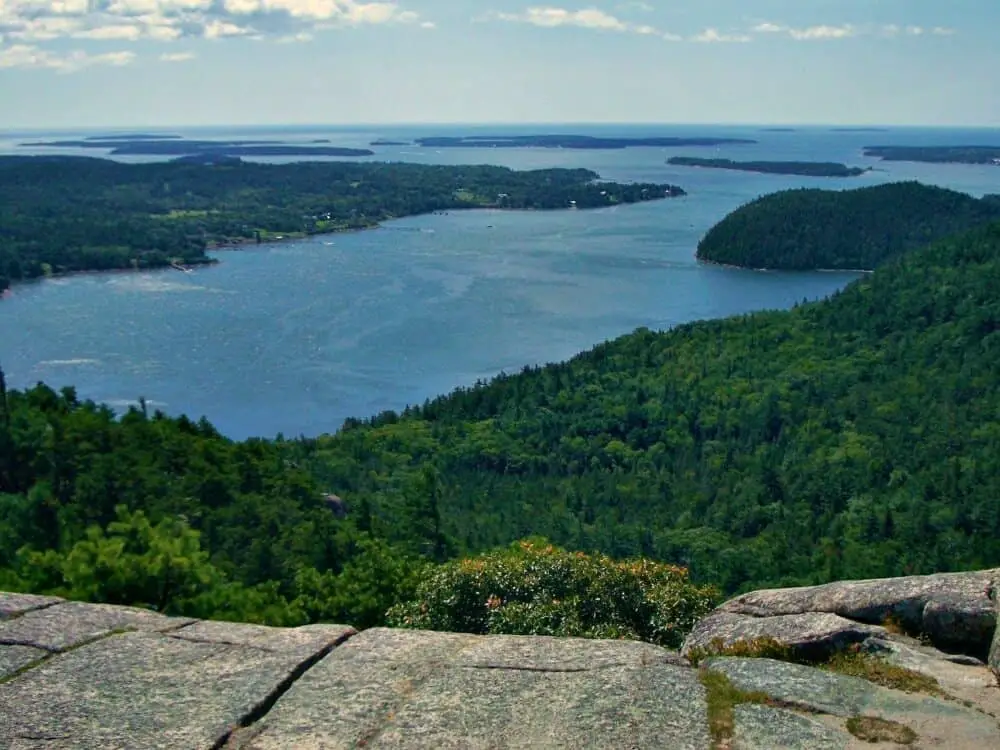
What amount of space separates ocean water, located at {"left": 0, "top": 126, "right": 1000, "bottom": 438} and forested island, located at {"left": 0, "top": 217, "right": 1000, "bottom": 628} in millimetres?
9195

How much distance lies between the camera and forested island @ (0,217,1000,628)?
1748 cm

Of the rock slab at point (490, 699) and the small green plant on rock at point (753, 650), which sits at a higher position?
the rock slab at point (490, 699)

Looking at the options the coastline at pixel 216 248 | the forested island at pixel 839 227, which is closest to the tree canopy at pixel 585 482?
the forested island at pixel 839 227

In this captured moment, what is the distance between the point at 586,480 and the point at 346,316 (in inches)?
1808

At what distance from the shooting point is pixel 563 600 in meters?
13.5

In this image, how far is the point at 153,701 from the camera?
7.76m

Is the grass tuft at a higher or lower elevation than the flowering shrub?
higher

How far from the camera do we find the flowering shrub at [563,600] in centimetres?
1292

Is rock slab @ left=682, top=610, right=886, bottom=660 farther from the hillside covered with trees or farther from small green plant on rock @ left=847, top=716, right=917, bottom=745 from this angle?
the hillside covered with trees

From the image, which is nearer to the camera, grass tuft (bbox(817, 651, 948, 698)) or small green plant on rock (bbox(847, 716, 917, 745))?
small green plant on rock (bbox(847, 716, 917, 745))

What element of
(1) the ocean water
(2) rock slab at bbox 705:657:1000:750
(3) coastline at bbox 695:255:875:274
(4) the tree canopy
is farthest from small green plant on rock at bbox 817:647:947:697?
(3) coastline at bbox 695:255:875:274

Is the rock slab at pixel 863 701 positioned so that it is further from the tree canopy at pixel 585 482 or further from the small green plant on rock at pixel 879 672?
the tree canopy at pixel 585 482

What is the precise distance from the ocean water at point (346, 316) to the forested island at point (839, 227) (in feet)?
13.8

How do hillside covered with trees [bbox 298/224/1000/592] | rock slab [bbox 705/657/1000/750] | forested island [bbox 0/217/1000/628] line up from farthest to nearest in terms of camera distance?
hillside covered with trees [bbox 298/224/1000/592], forested island [bbox 0/217/1000/628], rock slab [bbox 705/657/1000/750]
